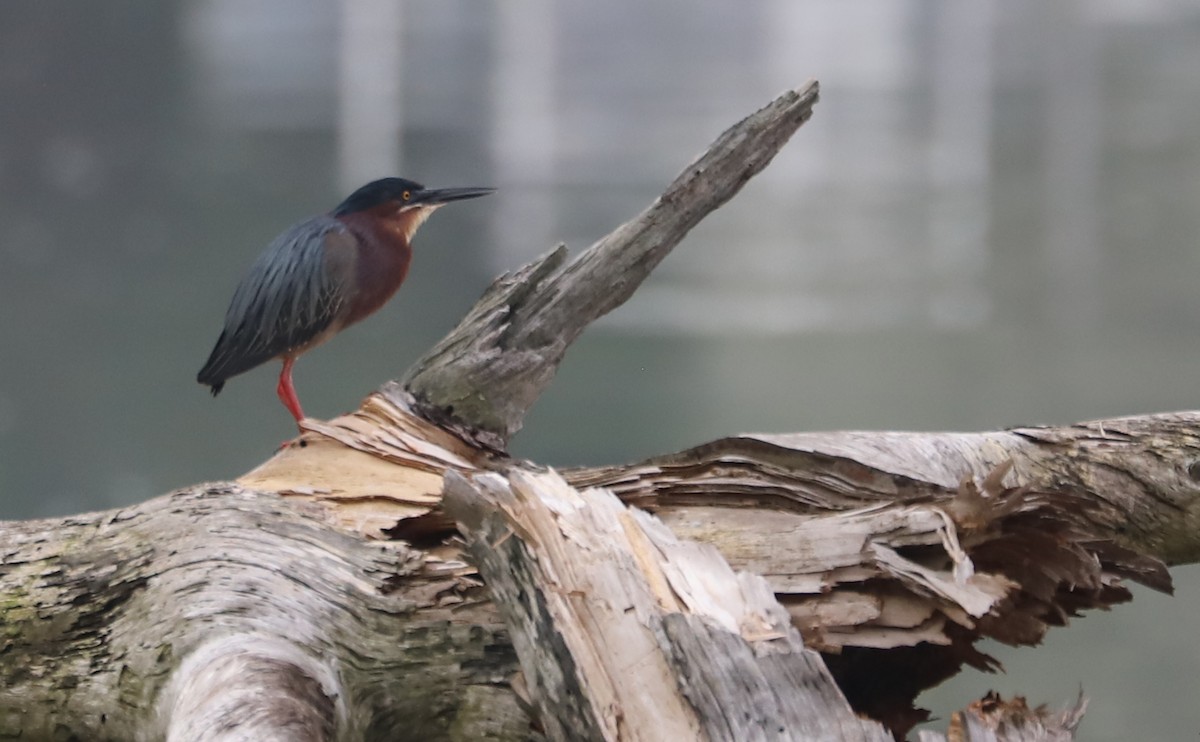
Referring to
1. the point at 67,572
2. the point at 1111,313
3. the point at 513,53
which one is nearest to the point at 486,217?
the point at 513,53

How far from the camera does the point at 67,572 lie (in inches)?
39.8

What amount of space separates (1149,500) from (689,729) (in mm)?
718

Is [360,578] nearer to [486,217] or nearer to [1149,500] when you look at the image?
[1149,500]

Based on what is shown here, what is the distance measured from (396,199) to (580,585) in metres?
0.98

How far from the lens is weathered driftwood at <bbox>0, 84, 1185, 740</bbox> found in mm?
773

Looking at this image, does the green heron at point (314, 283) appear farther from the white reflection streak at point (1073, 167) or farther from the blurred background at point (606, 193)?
the white reflection streak at point (1073, 167)

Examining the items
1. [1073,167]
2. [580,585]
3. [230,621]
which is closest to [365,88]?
[1073,167]

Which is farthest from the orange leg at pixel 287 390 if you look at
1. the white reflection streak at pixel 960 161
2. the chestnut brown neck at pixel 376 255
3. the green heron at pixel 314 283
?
the white reflection streak at pixel 960 161

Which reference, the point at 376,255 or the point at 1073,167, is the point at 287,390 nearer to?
the point at 376,255

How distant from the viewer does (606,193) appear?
2.46 meters

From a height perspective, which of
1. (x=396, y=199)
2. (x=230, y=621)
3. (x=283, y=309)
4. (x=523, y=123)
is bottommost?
(x=230, y=621)

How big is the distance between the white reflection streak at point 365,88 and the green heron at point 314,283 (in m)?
0.76

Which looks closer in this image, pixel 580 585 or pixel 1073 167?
pixel 580 585

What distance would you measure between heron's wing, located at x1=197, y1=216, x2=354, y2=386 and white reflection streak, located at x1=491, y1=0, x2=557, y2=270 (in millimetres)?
849
